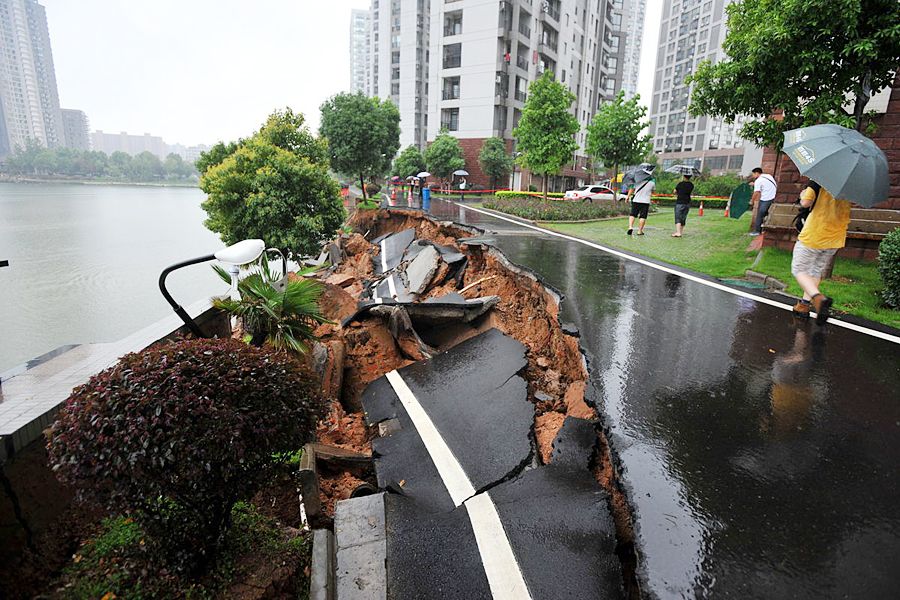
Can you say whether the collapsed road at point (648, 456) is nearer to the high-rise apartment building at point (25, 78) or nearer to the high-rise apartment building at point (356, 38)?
the high-rise apartment building at point (25, 78)

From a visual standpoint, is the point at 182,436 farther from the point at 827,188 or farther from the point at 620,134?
the point at 620,134

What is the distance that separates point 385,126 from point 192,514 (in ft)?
106

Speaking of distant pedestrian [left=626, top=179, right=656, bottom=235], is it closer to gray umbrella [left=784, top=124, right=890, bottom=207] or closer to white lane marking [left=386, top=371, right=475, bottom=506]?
gray umbrella [left=784, top=124, right=890, bottom=207]

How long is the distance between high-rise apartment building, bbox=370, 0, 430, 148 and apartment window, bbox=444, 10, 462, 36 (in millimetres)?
4024

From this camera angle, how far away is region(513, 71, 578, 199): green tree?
24719 mm

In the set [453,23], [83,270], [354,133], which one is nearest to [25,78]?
[354,133]

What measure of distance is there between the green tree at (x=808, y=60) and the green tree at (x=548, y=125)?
1553 cm

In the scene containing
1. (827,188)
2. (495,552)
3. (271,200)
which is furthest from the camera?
(271,200)

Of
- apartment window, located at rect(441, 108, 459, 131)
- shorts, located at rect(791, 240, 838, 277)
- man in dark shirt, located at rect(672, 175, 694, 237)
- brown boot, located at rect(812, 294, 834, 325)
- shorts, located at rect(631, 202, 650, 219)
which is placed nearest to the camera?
brown boot, located at rect(812, 294, 834, 325)

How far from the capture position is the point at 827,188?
5.07m

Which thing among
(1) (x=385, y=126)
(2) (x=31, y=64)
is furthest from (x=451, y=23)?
(2) (x=31, y=64)

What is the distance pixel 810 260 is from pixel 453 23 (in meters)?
49.9

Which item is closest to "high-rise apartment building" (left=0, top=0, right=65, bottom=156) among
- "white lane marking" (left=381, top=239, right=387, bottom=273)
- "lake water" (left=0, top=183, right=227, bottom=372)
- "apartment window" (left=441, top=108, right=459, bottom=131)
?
"lake water" (left=0, top=183, right=227, bottom=372)

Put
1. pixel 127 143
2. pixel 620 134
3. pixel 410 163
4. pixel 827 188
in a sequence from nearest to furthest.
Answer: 1. pixel 827 188
2. pixel 620 134
3. pixel 410 163
4. pixel 127 143
